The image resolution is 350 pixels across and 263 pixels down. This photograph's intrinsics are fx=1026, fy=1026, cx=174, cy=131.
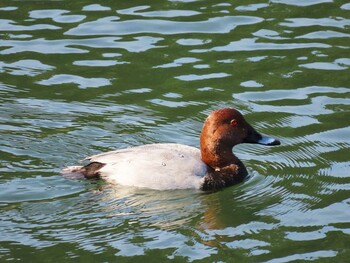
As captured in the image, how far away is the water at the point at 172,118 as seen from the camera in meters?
9.13

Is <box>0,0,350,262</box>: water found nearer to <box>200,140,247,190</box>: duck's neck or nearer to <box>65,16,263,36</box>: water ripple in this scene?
<box>65,16,263,36</box>: water ripple

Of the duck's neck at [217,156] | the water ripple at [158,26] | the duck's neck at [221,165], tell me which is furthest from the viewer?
the water ripple at [158,26]

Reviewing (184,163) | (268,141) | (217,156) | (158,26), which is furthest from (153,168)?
(158,26)

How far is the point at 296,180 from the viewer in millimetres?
10641

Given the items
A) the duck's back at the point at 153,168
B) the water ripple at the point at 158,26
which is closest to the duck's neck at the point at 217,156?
the duck's back at the point at 153,168

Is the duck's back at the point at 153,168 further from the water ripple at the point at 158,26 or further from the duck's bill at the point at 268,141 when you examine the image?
the water ripple at the point at 158,26

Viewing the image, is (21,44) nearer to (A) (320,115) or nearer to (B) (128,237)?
(A) (320,115)

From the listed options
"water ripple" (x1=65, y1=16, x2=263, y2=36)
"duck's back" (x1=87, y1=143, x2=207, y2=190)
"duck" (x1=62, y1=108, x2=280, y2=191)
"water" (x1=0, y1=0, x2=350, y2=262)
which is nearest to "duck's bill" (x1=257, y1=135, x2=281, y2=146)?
"duck" (x1=62, y1=108, x2=280, y2=191)

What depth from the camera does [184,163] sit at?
34.7 ft

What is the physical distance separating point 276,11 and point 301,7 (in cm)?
40

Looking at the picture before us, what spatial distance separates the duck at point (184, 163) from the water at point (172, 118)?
5.3 inches

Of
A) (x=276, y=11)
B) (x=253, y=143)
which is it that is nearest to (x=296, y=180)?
(x=253, y=143)

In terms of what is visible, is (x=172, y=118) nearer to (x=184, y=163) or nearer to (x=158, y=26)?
(x=184, y=163)

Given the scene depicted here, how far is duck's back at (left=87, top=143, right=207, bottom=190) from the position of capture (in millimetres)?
10453
